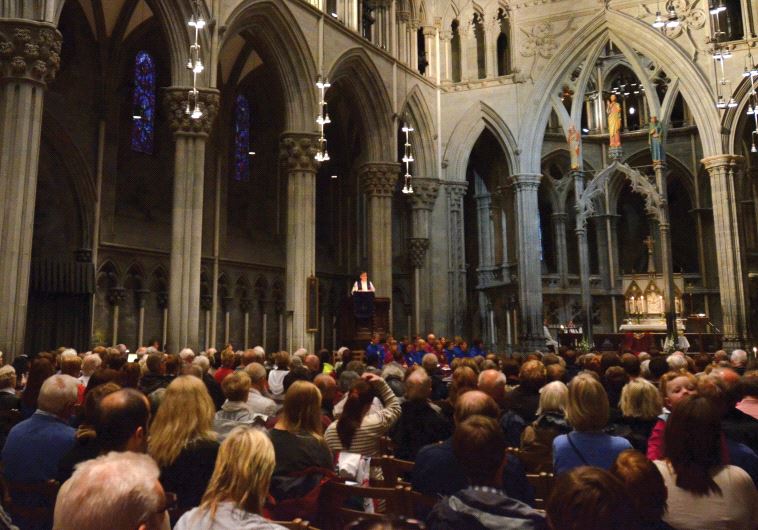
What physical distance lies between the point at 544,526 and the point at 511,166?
21.4 meters

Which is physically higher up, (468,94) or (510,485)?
(468,94)

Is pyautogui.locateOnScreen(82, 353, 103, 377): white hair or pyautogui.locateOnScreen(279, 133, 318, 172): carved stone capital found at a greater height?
pyautogui.locateOnScreen(279, 133, 318, 172): carved stone capital

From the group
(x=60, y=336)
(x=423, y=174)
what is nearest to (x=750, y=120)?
(x=423, y=174)

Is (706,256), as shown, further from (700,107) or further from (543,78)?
(543,78)

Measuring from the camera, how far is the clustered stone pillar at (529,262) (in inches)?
844

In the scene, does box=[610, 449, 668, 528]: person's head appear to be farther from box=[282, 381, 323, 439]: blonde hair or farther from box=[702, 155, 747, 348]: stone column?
box=[702, 155, 747, 348]: stone column

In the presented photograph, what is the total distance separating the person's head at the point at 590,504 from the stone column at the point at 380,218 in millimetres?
18059

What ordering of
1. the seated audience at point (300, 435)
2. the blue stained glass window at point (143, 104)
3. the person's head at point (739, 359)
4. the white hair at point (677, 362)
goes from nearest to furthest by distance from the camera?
the seated audience at point (300, 435) → the white hair at point (677, 362) → the person's head at point (739, 359) → the blue stained glass window at point (143, 104)

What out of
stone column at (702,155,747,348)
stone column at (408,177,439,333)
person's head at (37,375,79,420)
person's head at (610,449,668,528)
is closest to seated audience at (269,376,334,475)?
person's head at (37,375,79,420)

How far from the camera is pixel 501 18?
2336 centimetres

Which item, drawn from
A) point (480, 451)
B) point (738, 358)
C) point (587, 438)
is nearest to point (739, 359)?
Answer: point (738, 358)

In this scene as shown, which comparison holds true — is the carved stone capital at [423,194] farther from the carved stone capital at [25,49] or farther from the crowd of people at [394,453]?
the crowd of people at [394,453]

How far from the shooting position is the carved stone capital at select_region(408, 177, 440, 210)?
72.9 feet

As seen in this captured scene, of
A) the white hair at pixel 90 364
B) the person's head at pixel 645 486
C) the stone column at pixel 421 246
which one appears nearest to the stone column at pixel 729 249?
the stone column at pixel 421 246
